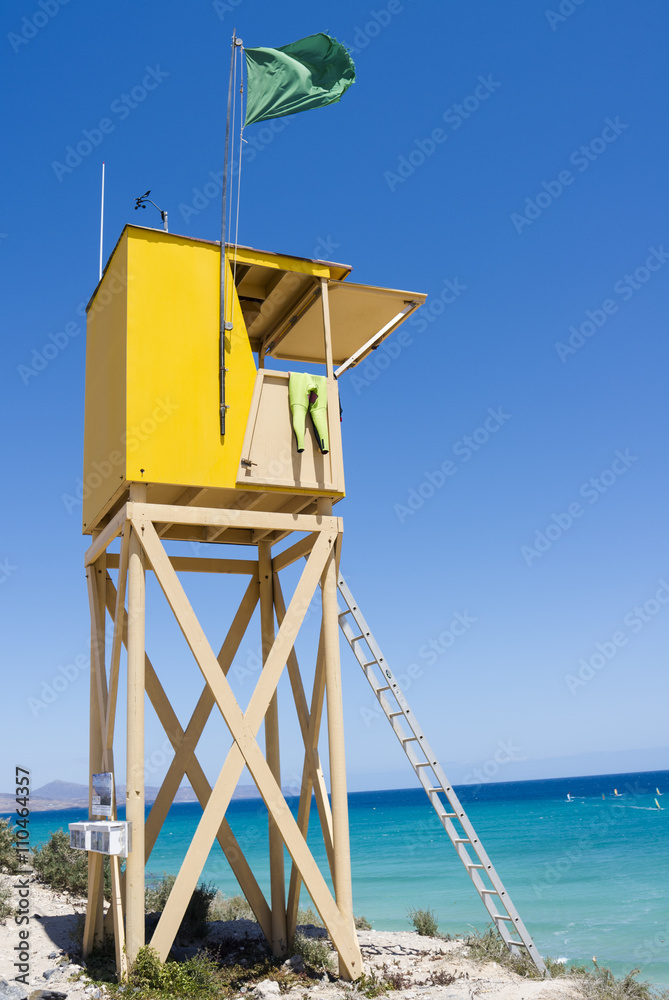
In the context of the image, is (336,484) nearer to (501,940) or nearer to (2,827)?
(501,940)

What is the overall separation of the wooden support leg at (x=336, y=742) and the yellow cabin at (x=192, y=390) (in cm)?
141

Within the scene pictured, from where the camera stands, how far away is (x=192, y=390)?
11.0 meters

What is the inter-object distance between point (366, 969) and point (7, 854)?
8272 millimetres

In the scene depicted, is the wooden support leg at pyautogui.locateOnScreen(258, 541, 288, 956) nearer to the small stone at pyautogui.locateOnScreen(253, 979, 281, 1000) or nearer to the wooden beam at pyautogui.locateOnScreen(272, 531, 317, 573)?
the wooden beam at pyautogui.locateOnScreen(272, 531, 317, 573)

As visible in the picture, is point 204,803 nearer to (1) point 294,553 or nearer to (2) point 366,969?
(2) point 366,969

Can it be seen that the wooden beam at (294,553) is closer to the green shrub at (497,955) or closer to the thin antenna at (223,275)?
the thin antenna at (223,275)

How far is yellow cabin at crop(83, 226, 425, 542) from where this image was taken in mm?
10750

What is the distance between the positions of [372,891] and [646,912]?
11.4 meters

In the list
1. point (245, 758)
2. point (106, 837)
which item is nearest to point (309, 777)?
point (245, 758)

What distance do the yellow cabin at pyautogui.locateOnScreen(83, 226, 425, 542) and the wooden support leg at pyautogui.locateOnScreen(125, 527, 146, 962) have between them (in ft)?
4.07

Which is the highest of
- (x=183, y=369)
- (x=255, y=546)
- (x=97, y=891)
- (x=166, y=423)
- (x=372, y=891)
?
(x=183, y=369)

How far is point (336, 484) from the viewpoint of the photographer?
11.6 m

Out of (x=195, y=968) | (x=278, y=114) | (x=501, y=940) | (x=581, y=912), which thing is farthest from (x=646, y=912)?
(x=278, y=114)

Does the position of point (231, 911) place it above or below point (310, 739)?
below
